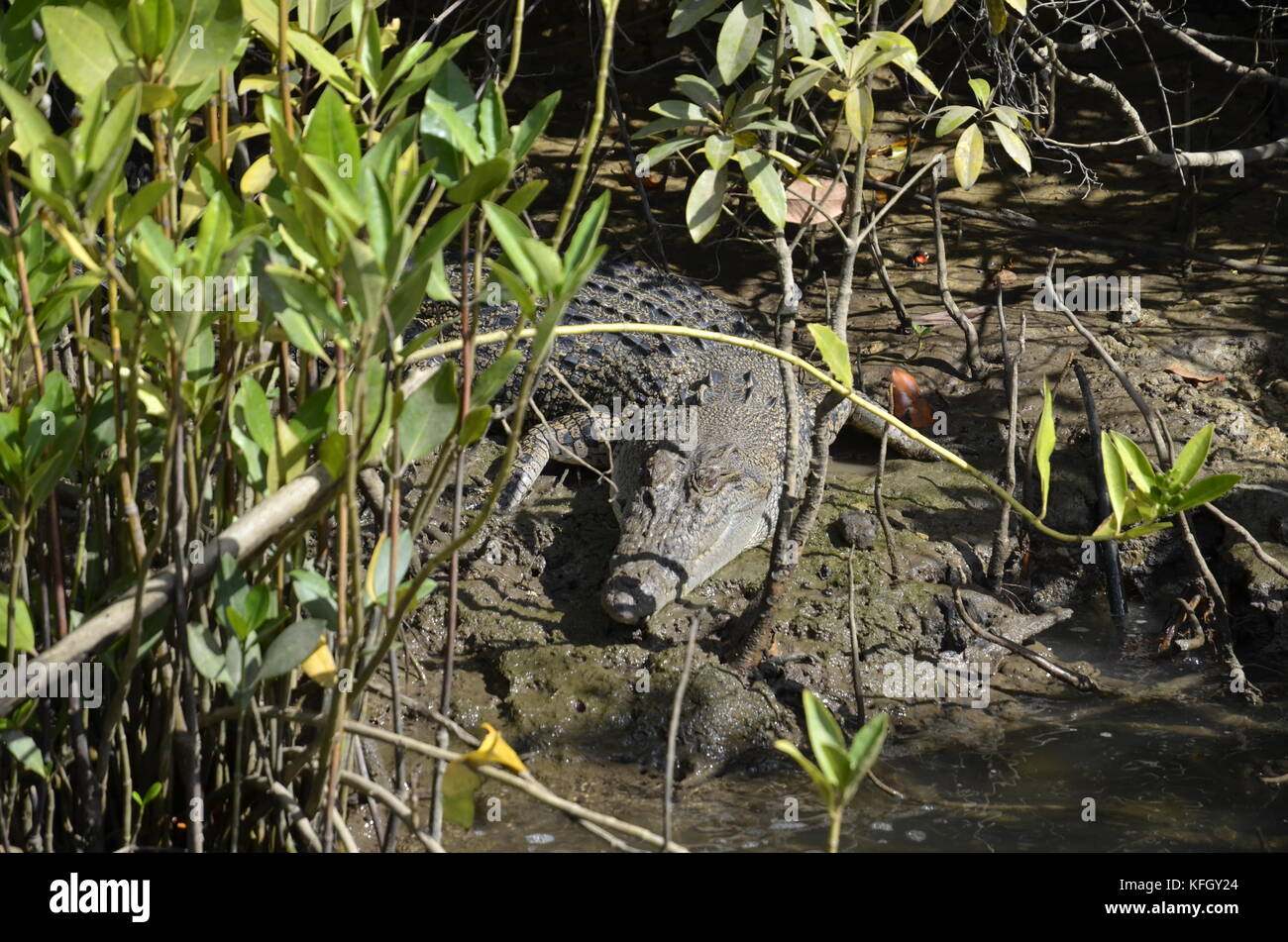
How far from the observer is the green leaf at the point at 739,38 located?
96.8 inches

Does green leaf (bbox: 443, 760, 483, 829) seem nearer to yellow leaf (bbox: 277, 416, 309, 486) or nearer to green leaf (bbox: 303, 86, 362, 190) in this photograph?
yellow leaf (bbox: 277, 416, 309, 486)

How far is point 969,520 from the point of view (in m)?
4.71

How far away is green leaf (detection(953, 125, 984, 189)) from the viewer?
9.95 ft

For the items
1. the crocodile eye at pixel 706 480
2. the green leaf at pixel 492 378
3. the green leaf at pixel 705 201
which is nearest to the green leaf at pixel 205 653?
the green leaf at pixel 492 378

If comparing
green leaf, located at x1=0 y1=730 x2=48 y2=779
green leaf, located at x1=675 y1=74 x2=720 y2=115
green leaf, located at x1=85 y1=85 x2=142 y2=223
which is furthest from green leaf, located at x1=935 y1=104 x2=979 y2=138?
green leaf, located at x1=0 y1=730 x2=48 y2=779

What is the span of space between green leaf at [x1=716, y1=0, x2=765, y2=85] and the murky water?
1.85m

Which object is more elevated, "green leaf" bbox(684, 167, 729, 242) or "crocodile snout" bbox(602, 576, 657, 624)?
"green leaf" bbox(684, 167, 729, 242)

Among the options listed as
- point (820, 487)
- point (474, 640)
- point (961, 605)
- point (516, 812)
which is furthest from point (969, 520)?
point (516, 812)

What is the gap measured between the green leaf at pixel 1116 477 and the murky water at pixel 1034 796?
4.43 feet

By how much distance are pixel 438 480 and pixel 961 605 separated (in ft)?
8.50

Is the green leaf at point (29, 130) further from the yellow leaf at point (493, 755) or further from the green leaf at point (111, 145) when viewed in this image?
the yellow leaf at point (493, 755)

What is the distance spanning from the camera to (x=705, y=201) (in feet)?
8.52

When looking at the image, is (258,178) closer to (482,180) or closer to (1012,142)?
(482,180)
